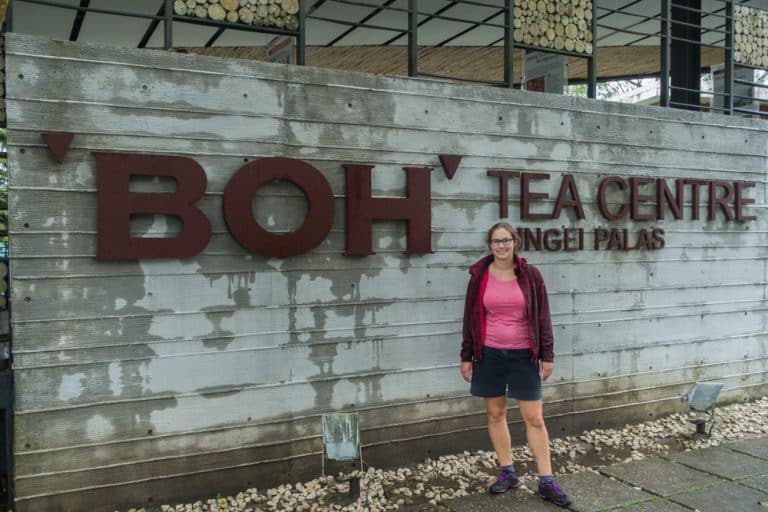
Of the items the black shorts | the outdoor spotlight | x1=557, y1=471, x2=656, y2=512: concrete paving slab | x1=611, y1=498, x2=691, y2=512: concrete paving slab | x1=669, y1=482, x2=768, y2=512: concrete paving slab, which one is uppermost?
the black shorts

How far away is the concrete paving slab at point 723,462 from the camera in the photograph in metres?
4.49

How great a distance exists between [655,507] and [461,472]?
127 centimetres

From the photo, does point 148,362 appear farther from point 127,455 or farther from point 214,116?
point 214,116

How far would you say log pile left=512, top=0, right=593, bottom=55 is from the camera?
5.33 metres

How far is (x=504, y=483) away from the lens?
4.05 m

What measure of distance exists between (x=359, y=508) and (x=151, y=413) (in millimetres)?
1385

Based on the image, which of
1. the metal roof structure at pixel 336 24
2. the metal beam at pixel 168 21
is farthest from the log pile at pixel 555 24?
the metal beam at pixel 168 21

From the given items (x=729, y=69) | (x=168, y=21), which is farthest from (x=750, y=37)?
(x=168, y=21)

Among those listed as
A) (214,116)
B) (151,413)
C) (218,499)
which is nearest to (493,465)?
(218,499)

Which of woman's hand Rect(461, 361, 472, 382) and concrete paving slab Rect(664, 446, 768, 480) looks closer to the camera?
woman's hand Rect(461, 361, 472, 382)

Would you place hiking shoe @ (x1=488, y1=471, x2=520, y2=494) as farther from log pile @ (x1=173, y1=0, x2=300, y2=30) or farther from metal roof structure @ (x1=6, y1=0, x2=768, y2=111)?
log pile @ (x1=173, y1=0, x2=300, y2=30)

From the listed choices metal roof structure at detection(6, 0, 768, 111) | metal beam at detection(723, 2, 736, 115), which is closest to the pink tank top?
metal roof structure at detection(6, 0, 768, 111)

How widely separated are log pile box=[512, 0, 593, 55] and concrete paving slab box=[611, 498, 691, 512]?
11.9ft

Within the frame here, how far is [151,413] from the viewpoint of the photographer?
12.5 feet
